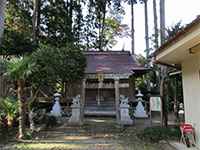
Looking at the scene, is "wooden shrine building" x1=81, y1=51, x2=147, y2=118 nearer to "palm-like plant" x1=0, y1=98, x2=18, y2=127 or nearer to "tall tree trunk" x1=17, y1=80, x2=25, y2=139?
"palm-like plant" x1=0, y1=98, x2=18, y2=127

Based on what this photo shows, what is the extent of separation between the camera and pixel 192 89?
31.3 ft

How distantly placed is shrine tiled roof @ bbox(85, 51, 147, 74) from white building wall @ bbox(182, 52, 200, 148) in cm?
893

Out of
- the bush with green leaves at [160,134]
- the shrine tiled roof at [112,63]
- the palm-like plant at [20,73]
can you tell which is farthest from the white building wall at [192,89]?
the shrine tiled roof at [112,63]

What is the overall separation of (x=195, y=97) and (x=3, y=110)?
739 cm

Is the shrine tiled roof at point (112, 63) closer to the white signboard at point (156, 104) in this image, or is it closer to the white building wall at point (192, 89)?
the white signboard at point (156, 104)

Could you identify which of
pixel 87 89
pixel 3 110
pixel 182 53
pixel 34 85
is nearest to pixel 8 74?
pixel 3 110

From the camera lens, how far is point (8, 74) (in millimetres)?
11375

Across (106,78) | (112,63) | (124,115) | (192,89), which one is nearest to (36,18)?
(112,63)

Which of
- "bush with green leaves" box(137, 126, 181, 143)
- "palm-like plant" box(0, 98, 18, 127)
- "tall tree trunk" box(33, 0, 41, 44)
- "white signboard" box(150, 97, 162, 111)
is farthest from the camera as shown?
"tall tree trunk" box(33, 0, 41, 44)

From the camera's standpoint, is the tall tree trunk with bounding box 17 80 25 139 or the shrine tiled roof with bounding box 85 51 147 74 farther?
the shrine tiled roof with bounding box 85 51 147 74

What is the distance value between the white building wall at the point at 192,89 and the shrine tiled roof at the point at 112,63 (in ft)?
29.3

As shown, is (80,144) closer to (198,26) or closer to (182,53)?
(182,53)

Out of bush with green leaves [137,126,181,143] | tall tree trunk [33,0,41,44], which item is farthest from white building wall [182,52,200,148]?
tall tree trunk [33,0,41,44]

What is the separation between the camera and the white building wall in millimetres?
8961
